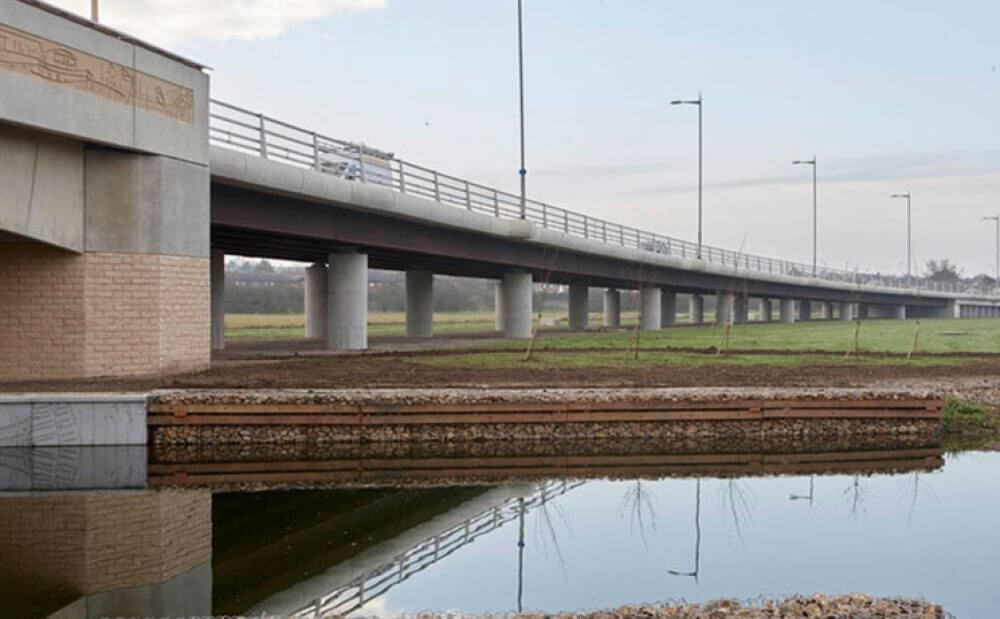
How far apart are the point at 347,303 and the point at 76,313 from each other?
1697 cm

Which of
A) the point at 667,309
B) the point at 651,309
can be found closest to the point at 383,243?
the point at 651,309

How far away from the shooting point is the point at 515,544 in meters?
13.6

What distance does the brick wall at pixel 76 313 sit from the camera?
80.8 feet

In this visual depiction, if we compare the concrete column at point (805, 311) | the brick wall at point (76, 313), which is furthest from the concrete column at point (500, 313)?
the concrete column at point (805, 311)

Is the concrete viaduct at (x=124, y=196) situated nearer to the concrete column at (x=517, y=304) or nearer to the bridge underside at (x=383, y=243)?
the bridge underside at (x=383, y=243)

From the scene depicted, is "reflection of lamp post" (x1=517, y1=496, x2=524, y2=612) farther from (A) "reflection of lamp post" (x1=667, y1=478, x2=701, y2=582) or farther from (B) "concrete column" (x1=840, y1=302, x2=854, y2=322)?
(B) "concrete column" (x1=840, y1=302, x2=854, y2=322)

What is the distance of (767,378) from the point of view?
27.9 metres

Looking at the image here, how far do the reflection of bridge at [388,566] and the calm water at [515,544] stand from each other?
0.04 metres

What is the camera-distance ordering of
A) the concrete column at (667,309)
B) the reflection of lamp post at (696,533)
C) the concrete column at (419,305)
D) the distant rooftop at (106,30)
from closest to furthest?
1. the reflection of lamp post at (696,533)
2. the distant rooftop at (106,30)
3. the concrete column at (419,305)
4. the concrete column at (667,309)

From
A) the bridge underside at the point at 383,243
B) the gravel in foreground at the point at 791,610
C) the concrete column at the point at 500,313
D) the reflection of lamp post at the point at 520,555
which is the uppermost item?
the bridge underside at the point at 383,243

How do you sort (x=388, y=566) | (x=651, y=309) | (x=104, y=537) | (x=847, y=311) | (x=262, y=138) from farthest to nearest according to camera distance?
(x=847, y=311)
(x=651, y=309)
(x=262, y=138)
(x=104, y=537)
(x=388, y=566)

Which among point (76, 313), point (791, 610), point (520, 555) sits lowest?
point (520, 555)

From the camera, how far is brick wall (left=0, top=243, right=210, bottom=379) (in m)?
24.6

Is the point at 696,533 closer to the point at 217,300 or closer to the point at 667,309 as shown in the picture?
the point at 217,300
